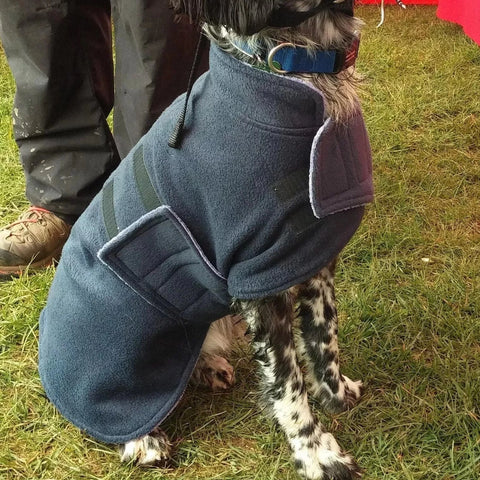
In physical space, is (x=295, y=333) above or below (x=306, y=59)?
below

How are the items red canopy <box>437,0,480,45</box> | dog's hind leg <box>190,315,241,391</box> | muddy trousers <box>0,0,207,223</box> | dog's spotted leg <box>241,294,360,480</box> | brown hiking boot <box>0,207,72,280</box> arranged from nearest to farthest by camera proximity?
1. dog's spotted leg <box>241,294,360,480</box>
2. dog's hind leg <box>190,315,241,391</box>
3. muddy trousers <box>0,0,207,223</box>
4. brown hiking boot <box>0,207,72,280</box>
5. red canopy <box>437,0,480,45</box>

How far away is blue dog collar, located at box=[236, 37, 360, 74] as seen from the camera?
162 cm

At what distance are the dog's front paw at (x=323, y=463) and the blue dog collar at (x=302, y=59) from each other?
3.66ft

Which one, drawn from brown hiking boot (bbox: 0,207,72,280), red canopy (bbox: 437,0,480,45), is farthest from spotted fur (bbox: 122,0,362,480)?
red canopy (bbox: 437,0,480,45)

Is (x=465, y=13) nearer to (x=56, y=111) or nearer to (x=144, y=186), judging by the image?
(x=56, y=111)

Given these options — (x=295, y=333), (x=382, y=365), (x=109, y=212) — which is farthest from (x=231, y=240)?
(x=382, y=365)

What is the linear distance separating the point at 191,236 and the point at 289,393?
60 cm

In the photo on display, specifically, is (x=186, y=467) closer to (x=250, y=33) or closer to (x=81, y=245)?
(x=81, y=245)

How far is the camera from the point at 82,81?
300cm

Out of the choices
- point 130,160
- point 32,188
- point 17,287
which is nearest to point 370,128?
point 32,188

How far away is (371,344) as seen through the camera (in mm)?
2604

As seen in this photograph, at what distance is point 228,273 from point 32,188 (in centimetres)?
172

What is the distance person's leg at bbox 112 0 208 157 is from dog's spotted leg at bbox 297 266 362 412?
97 cm

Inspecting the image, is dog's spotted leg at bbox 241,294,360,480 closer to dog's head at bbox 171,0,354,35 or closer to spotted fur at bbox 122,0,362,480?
spotted fur at bbox 122,0,362,480
